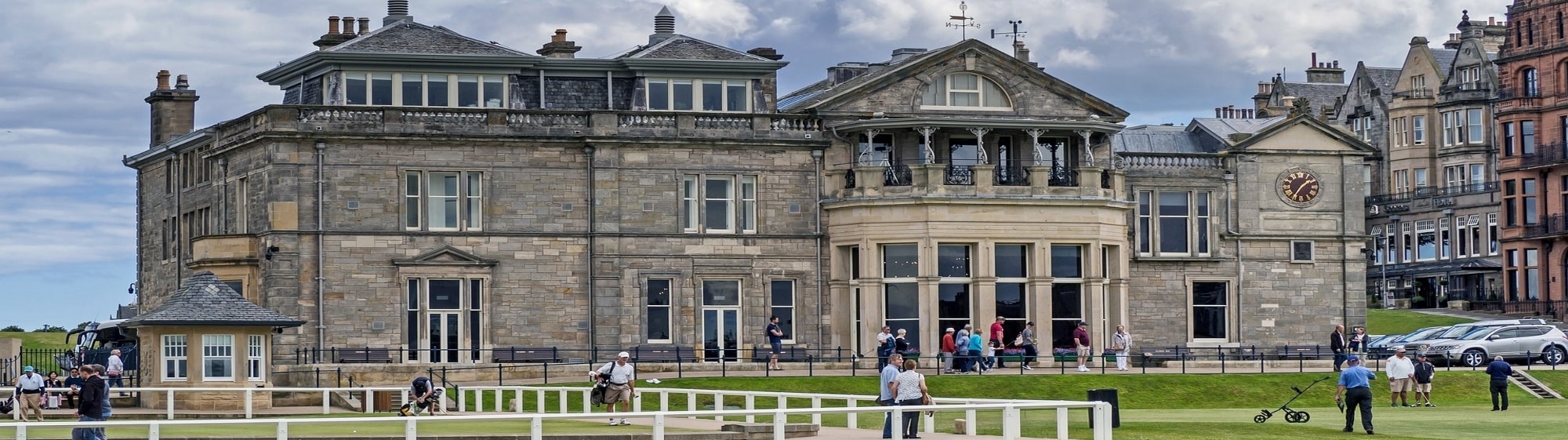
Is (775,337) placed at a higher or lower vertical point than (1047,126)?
lower

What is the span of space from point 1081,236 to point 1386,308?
1510 inches

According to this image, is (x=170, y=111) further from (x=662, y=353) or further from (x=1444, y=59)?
(x=1444, y=59)

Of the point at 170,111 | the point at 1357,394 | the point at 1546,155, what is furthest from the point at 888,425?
the point at 1546,155

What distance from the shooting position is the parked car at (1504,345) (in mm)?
59000

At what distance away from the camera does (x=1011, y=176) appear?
59.8m

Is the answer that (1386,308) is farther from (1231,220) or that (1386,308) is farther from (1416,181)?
(1231,220)

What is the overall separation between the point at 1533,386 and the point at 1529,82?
3660cm

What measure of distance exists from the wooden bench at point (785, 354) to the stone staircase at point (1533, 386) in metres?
15.7

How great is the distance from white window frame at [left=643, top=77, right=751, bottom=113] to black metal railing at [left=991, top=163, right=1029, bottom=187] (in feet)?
20.0

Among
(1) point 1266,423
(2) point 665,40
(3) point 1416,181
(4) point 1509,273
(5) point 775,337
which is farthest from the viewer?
(3) point 1416,181

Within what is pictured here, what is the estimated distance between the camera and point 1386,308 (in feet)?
308

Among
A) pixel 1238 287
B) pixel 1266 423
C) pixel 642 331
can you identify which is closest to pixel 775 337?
pixel 642 331

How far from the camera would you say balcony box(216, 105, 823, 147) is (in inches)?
2207

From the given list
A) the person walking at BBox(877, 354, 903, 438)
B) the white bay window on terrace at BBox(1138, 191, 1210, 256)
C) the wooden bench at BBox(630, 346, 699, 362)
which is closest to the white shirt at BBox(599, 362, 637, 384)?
the person walking at BBox(877, 354, 903, 438)
